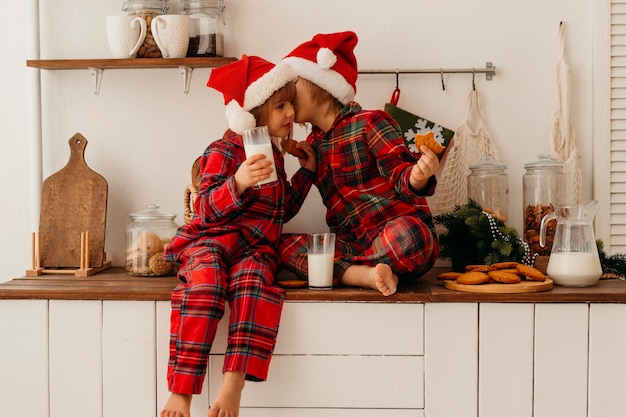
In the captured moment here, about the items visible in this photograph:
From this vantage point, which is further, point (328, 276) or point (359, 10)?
point (359, 10)

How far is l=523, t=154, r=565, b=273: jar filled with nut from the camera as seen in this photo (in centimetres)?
226

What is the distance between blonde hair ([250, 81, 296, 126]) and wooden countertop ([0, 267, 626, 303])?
468mm

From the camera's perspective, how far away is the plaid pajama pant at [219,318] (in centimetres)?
185

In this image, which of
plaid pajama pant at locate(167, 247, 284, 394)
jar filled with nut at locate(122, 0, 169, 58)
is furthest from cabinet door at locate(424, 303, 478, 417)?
jar filled with nut at locate(122, 0, 169, 58)

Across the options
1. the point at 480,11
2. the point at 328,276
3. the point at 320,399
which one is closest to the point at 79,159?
the point at 328,276

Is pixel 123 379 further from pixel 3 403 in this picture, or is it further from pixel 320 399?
pixel 320 399

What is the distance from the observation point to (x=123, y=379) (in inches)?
78.3

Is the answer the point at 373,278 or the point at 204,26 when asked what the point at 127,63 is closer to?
the point at 204,26

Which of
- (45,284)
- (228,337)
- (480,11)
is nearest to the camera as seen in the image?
(228,337)

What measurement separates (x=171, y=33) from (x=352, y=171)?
664 millimetres

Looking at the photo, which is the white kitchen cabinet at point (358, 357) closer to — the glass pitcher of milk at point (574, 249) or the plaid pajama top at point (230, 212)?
the glass pitcher of milk at point (574, 249)

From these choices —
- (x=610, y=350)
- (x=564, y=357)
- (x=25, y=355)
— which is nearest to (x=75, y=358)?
(x=25, y=355)

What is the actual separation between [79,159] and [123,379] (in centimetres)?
77

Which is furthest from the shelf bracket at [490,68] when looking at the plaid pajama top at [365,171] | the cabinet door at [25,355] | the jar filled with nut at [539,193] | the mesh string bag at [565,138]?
the cabinet door at [25,355]
